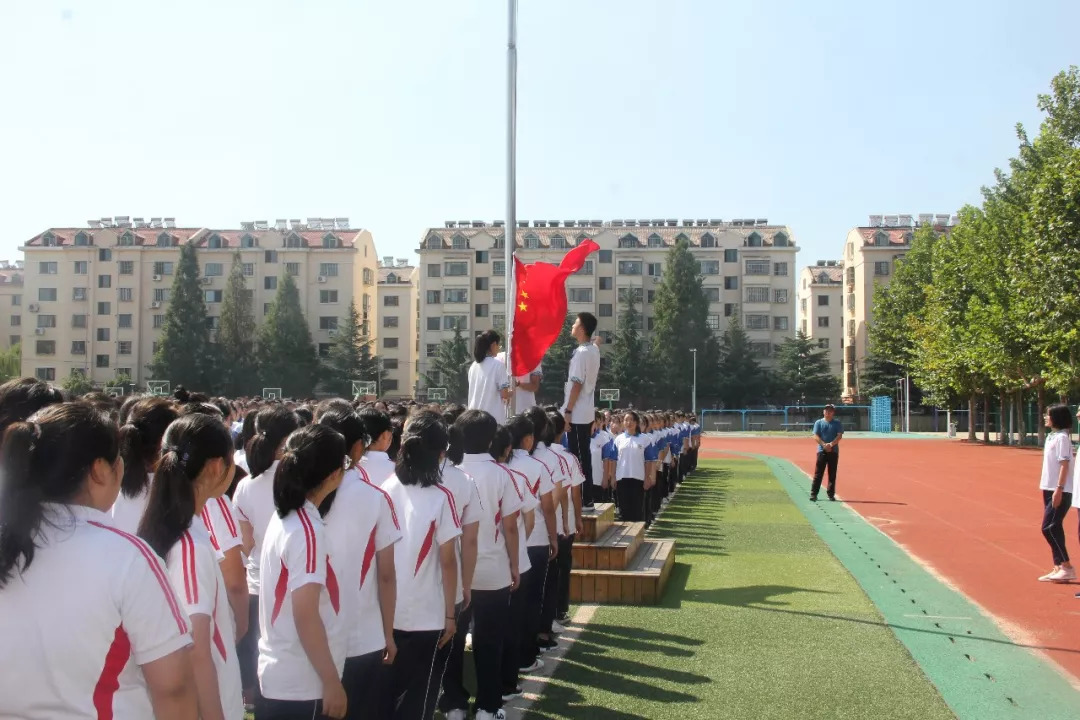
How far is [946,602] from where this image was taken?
31.0ft

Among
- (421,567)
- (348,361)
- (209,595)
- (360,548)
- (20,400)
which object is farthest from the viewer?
(348,361)

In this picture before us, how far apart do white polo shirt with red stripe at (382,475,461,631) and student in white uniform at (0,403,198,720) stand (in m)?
2.30

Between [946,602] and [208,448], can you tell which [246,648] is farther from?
[946,602]

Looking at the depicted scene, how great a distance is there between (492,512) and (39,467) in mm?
3660

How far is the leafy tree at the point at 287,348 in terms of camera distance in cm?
6931

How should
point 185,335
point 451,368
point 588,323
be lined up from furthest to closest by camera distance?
point 451,368
point 185,335
point 588,323

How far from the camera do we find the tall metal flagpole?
948 centimetres

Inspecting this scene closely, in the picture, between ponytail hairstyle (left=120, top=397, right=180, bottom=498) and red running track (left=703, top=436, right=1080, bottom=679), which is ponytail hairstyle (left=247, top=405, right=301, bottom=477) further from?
red running track (left=703, top=436, right=1080, bottom=679)

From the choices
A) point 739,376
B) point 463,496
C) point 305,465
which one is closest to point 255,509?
point 463,496

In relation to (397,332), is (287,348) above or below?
below

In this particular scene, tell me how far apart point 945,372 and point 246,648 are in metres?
45.3

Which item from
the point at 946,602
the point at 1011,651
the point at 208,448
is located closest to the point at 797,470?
the point at 946,602

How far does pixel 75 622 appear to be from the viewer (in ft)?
7.06

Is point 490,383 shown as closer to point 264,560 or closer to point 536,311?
point 536,311
